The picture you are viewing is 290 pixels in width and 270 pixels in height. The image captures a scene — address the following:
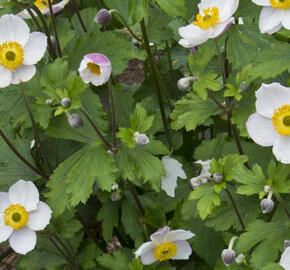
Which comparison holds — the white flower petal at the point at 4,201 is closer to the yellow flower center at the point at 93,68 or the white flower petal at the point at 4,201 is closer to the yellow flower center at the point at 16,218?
the yellow flower center at the point at 16,218

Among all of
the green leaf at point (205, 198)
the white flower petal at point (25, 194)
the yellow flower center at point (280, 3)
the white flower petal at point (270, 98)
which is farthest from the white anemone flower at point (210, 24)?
the white flower petal at point (25, 194)

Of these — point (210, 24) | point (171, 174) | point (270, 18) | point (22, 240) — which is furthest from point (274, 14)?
point (22, 240)

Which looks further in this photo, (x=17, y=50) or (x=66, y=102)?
(x=17, y=50)

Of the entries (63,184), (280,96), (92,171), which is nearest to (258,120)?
(280,96)

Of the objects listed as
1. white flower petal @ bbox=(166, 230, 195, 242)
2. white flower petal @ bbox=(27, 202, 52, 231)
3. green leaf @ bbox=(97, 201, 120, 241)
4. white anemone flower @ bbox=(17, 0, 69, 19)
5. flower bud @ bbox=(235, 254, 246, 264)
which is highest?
white anemone flower @ bbox=(17, 0, 69, 19)

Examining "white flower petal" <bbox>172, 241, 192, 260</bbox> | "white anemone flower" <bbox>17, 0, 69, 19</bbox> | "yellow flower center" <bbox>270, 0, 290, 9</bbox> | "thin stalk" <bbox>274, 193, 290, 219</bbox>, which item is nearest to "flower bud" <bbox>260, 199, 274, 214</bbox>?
"thin stalk" <bbox>274, 193, 290, 219</bbox>

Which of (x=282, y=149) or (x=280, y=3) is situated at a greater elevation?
(x=280, y=3)

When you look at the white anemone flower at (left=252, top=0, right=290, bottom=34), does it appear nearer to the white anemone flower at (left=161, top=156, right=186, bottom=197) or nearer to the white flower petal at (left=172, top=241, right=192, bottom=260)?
the white anemone flower at (left=161, top=156, right=186, bottom=197)

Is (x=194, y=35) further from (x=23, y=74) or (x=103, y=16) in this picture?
(x=23, y=74)

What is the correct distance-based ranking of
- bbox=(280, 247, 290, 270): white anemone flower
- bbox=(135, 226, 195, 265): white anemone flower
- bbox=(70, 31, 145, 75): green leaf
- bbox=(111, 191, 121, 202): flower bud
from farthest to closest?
bbox=(111, 191, 121, 202): flower bud, bbox=(70, 31, 145, 75): green leaf, bbox=(135, 226, 195, 265): white anemone flower, bbox=(280, 247, 290, 270): white anemone flower
